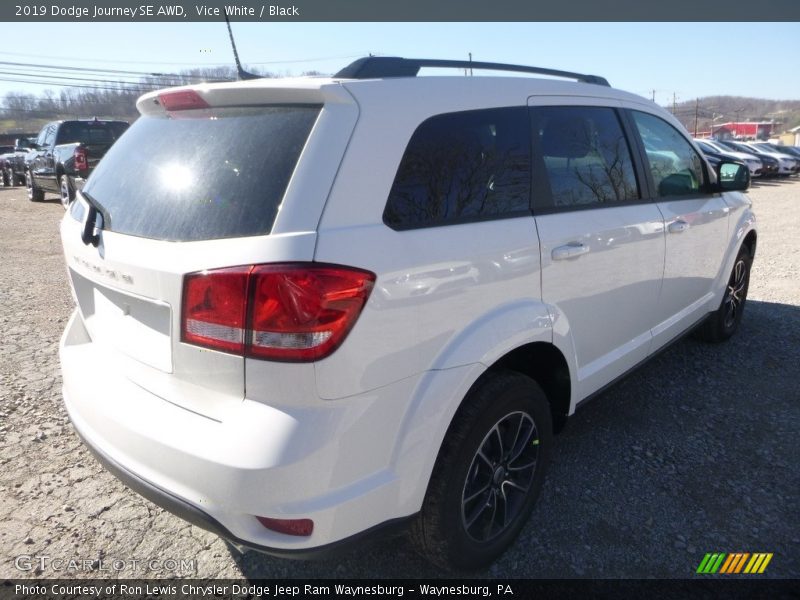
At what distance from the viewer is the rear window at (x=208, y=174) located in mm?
1749

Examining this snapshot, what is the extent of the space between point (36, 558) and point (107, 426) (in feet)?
2.92

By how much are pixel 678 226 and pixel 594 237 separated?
3.38ft

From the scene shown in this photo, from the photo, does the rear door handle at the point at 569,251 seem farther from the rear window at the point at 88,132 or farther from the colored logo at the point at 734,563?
the rear window at the point at 88,132

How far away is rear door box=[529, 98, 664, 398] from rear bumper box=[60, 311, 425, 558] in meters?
1.02

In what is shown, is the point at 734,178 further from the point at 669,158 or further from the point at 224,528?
the point at 224,528

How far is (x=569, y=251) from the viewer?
2455mm

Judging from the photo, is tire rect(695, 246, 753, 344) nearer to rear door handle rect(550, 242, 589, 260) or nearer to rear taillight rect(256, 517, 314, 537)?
rear door handle rect(550, 242, 589, 260)

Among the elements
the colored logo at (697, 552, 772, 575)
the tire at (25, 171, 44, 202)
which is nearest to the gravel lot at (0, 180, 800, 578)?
the colored logo at (697, 552, 772, 575)

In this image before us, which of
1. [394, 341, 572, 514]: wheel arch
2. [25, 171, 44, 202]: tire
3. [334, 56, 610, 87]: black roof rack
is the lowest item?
[25, 171, 44, 202]: tire

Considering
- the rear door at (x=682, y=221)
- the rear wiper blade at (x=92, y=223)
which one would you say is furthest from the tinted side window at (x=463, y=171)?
the rear door at (x=682, y=221)

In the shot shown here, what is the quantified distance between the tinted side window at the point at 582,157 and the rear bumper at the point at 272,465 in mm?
1257

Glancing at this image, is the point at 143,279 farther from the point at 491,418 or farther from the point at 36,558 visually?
the point at 36,558

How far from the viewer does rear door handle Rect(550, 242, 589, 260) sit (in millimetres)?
2395

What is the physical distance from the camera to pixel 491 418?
7.13ft
